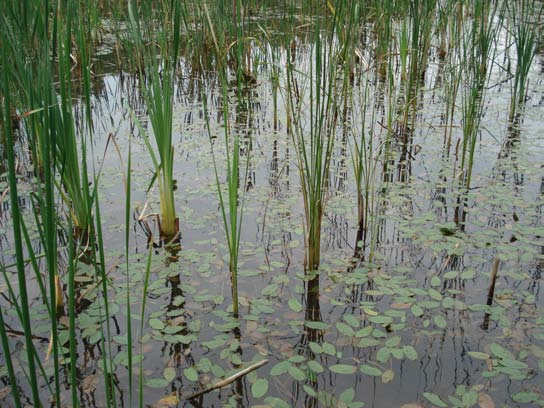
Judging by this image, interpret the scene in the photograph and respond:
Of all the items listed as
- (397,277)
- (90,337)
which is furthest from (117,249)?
(397,277)

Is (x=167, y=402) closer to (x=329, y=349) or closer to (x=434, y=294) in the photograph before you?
(x=329, y=349)

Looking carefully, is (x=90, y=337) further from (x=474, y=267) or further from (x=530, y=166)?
(x=530, y=166)

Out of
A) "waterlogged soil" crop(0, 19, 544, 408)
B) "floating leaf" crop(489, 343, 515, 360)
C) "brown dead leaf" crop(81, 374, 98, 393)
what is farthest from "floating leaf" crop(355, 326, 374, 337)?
"brown dead leaf" crop(81, 374, 98, 393)

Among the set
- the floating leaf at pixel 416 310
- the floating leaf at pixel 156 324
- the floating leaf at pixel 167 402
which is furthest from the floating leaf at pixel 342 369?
the floating leaf at pixel 156 324

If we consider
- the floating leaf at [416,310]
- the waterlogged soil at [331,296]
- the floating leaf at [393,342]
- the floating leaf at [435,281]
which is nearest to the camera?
the waterlogged soil at [331,296]

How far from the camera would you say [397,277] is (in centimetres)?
189

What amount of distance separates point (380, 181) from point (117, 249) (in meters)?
1.29

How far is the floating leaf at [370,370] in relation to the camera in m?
1.45

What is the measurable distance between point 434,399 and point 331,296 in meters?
0.55

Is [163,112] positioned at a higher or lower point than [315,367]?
higher

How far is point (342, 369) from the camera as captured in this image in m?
1.47

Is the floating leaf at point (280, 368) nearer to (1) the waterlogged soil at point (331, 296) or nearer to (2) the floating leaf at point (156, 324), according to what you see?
(1) the waterlogged soil at point (331, 296)

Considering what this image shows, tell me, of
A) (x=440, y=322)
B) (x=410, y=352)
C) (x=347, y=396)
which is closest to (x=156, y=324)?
(x=347, y=396)

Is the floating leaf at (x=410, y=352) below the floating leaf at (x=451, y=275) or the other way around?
below
